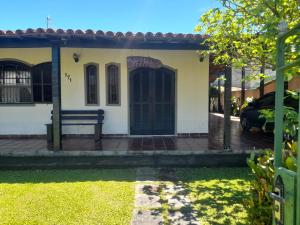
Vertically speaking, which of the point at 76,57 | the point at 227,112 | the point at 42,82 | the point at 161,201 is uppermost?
the point at 76,57

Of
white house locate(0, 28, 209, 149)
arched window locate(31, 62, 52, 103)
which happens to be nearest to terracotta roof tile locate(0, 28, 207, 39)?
white house locate(0, 28, 209, 149)

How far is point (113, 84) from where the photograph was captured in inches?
354

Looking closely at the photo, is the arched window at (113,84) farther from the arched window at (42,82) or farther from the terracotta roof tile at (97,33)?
the terracotta roof tile at (97,33)

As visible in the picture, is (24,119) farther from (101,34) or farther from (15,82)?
(101,34)

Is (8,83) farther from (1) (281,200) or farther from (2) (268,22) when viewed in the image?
(1) (281,200)

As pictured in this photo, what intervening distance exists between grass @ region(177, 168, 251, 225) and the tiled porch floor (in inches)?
44.5

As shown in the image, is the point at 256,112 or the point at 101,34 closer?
the point at 101,34

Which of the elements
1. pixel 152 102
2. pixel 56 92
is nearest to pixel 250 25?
pixel 56 92

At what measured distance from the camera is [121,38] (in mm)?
6566

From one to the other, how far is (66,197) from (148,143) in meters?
3.57

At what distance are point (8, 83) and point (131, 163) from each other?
517 cm

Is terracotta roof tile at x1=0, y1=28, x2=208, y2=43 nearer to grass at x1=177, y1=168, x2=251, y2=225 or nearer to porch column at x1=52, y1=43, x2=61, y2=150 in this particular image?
porch column at x1=52, y1=43, x2=61, y2=150

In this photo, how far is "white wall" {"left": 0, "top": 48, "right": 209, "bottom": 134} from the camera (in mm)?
8867

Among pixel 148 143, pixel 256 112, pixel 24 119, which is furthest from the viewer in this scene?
pixel 256 112
